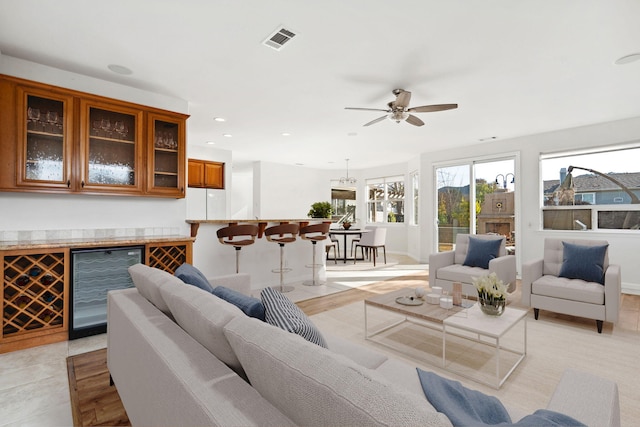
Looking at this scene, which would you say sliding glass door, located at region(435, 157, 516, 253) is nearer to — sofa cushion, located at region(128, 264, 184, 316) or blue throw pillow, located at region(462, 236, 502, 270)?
blue throw pillow, located at region(462, 236, 502, 270)

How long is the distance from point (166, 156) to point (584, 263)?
489 centimetres

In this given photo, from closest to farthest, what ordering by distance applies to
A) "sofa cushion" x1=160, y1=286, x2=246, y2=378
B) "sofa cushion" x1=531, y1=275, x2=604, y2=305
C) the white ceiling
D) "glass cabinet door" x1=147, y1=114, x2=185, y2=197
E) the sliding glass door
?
1. "sofa cushion" x1=160, y1=286, x2=246, y2=378
2. the white ceiling
3. "sofa cushion" x1=531, y1=275, x2=604, y2=305
4. "glass cabinet door" x1=147, y1=114, x2=185, y2=197
5. the sliding glass door

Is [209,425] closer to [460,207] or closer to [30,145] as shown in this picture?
[30,145]

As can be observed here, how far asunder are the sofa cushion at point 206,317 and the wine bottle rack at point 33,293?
213 cm

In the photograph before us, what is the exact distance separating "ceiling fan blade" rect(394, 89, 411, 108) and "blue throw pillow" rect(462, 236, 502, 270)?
215 centimetres

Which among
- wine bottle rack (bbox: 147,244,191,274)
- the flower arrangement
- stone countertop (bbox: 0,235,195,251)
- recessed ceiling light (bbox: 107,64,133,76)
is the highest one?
recessed ceiling light (bbox: 107,64,133,76)

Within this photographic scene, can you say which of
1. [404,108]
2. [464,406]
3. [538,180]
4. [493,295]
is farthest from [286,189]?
[464,406]

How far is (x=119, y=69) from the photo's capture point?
3125mm

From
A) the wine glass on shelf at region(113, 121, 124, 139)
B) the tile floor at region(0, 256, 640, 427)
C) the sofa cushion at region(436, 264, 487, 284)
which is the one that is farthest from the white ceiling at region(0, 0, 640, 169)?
the tile floor at region(0, 256, 640, 427)

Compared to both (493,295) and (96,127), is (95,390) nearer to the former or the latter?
(96,127)

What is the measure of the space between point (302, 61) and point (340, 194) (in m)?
7.42

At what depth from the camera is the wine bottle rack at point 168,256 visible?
3.24 m

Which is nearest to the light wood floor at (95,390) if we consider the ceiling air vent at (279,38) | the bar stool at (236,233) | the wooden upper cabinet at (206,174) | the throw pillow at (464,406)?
the bar stool at (236,233)

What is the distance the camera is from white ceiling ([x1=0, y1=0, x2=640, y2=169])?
2.25 metres
